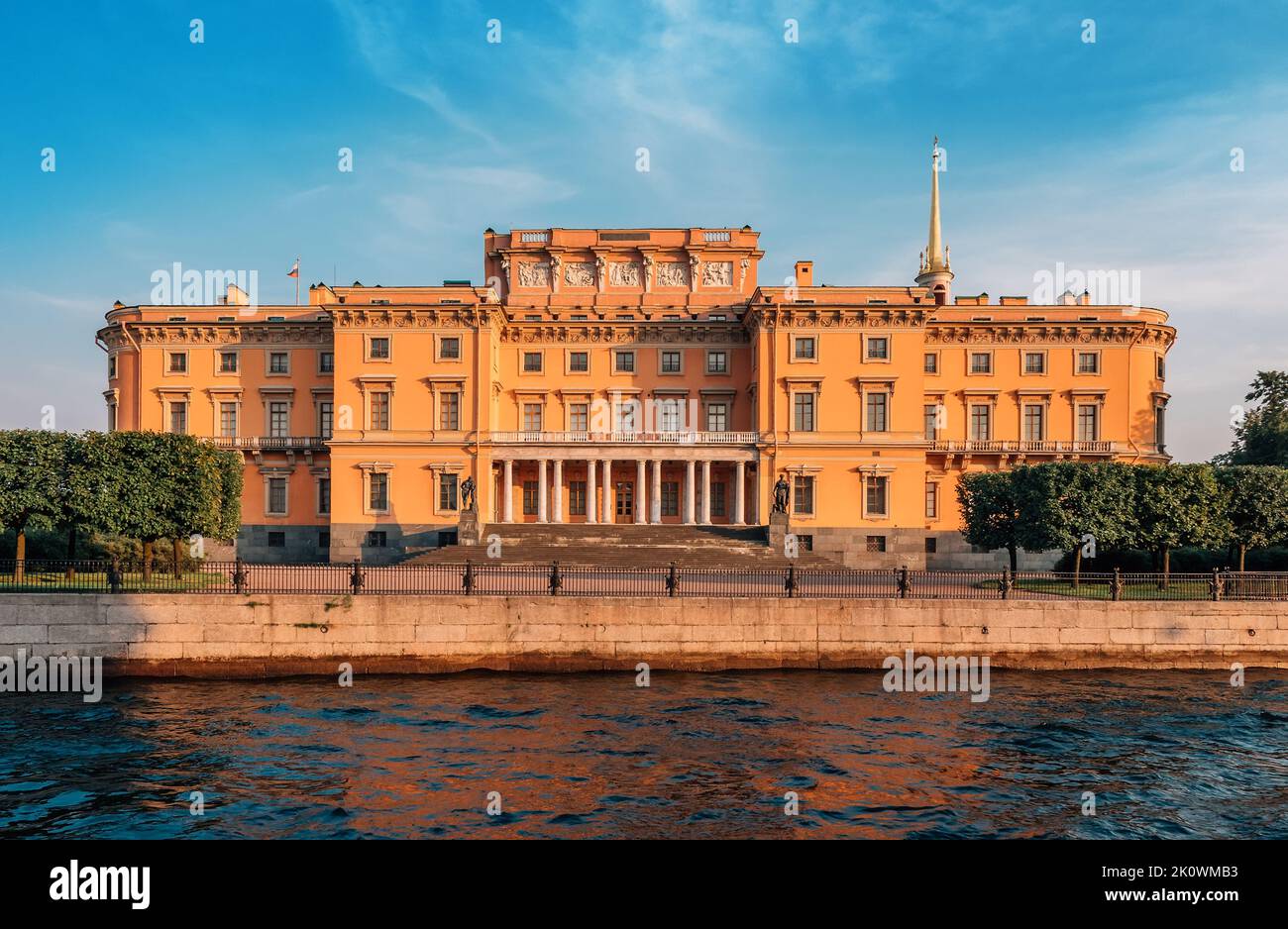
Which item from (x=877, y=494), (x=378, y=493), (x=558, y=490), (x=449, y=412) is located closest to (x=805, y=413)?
(x=877, y=494)

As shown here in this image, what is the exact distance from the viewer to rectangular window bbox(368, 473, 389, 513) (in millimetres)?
44062

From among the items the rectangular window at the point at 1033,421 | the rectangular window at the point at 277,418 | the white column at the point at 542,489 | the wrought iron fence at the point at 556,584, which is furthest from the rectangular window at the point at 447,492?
the rectangular window at the point at 1033,421

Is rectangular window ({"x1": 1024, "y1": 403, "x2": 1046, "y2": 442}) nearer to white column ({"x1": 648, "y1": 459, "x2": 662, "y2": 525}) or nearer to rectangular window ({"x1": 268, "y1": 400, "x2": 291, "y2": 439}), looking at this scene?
white column ({"x1": 648, "y1": 459, "x2": 662, "y2": 525})

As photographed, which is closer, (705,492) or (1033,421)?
(705,492)

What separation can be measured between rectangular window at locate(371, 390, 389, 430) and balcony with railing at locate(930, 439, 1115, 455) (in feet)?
103

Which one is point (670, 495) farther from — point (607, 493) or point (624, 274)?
point (624, 274)

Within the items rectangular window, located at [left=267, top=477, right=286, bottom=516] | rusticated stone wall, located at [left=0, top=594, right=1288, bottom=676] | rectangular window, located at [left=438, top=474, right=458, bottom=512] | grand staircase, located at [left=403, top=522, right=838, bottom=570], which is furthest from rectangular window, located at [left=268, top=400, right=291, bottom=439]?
rusticated stone wall, located at [left=0, top=594, right=1288, bottom=676]

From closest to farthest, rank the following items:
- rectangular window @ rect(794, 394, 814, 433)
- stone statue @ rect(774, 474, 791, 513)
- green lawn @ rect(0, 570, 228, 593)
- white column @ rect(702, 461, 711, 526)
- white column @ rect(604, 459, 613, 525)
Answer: green lawn @ rect(0, 570, 228, 593), stone statue @ rect(774, 474, 791, 513), white column @ rect(604, 459, 613, 525), white column @ rect(702, 461, 711, 526), rectangular window @ rect(794, 394, 814, 433)

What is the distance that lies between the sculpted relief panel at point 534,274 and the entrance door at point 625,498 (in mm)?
13718

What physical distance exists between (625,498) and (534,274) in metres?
15.4

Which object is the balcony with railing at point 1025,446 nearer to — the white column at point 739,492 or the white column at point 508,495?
the white column at point 739,492

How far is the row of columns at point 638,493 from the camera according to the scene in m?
43.9

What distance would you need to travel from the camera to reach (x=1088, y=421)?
153ft
